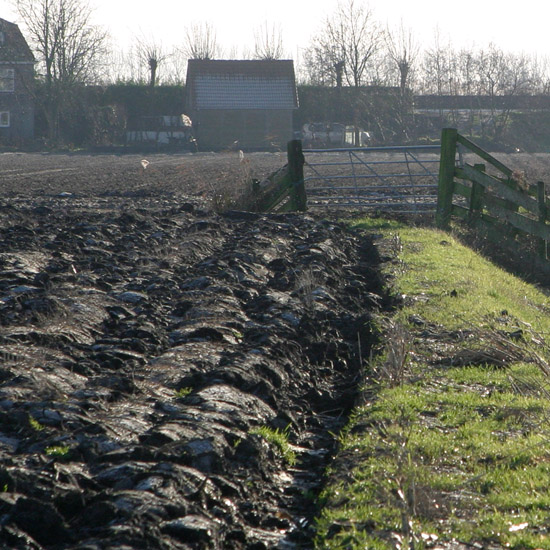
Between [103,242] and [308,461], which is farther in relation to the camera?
[103,242]

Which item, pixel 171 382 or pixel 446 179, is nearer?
pixel 171 382

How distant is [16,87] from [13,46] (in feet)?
10.1

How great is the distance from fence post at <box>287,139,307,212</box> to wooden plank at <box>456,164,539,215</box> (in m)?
2.69

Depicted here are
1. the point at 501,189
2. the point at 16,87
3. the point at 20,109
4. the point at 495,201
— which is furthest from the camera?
the point at 16,87

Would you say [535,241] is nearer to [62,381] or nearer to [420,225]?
[420,225]

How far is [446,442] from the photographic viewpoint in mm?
4320

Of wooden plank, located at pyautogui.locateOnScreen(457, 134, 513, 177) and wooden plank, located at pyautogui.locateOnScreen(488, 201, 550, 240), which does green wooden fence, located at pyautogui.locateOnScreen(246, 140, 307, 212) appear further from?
wooden plank, located at pyautogui.locateOnScreen(488, 201, 550, 240)

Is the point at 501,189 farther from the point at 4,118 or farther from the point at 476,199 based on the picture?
the point at 4,118

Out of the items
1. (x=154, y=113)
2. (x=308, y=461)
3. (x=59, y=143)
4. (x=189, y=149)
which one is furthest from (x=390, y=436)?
(x=154, y=113)

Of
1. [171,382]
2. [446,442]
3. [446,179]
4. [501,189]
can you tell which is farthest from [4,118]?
[446,442]

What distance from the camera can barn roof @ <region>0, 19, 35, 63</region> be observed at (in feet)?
182

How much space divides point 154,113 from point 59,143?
8.07m

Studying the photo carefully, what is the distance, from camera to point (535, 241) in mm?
12227

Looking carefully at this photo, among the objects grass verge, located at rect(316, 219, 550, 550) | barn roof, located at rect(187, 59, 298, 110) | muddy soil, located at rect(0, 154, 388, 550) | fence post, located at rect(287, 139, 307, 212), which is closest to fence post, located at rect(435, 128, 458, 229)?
fence post, located at rect(287, 139, 307, 212)
